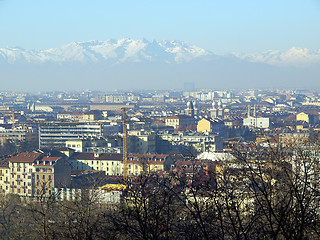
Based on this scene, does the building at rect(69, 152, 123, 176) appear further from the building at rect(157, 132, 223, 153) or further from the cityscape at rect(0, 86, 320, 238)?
the building at rect(157, 132, 223, 153)

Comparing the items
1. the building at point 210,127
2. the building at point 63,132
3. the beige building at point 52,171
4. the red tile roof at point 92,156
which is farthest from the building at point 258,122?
the beige building at point 52,171

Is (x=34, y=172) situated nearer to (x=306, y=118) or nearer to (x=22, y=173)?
(x=22, y=173)

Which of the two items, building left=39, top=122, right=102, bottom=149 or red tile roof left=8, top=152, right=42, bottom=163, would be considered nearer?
red tile roof left=8, top=152, right=42, bottom=163

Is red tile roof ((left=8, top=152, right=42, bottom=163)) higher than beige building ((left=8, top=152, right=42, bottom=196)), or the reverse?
red tile roof ((left=8, top=152, right=42, bottom=163))

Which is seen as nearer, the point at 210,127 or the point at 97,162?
the point at 97,162

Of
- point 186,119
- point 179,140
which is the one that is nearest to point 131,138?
point 179,140

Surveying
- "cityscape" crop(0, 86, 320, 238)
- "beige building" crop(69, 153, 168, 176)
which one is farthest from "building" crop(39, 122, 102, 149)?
"beige building" crop(69, 153, 168, 176)

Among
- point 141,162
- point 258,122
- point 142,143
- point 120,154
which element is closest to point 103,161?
point 120,154

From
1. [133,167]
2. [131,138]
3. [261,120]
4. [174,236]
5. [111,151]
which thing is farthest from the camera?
[261,120]

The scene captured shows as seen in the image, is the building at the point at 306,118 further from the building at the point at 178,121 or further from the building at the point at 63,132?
the building at the point at 63,132

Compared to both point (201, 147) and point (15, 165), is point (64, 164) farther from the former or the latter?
point (201, 147)

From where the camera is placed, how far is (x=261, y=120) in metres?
56.7

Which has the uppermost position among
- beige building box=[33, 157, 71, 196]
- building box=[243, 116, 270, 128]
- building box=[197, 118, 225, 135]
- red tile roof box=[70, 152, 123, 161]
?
beige building box=[33, 157, 71, 196]

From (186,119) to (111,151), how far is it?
86.3ft
